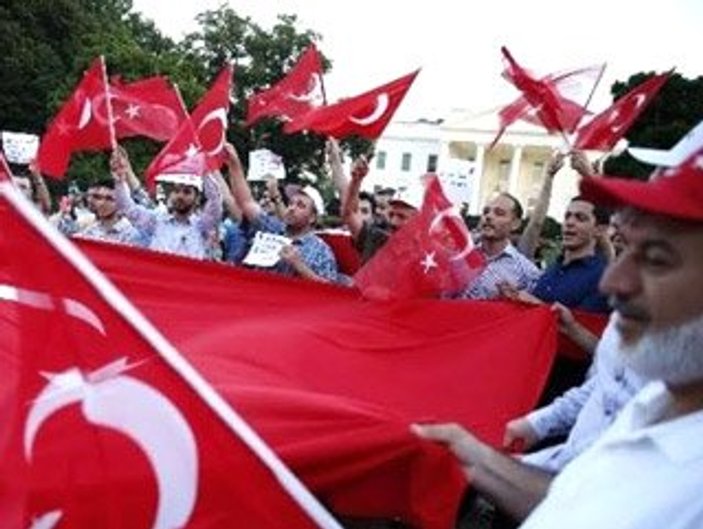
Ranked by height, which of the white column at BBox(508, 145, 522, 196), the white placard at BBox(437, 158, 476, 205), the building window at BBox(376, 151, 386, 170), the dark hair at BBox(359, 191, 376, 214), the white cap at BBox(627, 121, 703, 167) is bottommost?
the building window at BBox(376, 151, 386, 170)

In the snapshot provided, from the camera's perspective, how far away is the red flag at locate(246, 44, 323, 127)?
33.7ft

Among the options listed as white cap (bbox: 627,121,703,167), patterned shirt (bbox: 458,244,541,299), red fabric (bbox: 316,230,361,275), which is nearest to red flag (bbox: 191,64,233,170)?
red fabric (bbox: 316,230,361,275)

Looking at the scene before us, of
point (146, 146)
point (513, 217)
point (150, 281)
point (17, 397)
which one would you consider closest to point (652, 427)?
point (17, 397)

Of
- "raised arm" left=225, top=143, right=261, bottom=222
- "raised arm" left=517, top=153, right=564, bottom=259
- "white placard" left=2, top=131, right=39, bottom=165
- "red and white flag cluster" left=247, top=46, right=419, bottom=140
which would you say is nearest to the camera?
"raised arm" left=517, top=153, right=564, bottom=259

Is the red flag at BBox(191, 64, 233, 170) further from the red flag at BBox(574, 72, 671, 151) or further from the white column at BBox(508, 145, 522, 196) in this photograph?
the white column at BBox(508, 145, 522, 196)

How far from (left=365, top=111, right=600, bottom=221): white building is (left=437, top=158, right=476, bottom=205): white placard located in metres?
61.9

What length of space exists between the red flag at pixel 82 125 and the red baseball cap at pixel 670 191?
8610 mm

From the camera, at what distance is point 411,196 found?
761 centimetres

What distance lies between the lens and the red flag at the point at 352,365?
3.68m

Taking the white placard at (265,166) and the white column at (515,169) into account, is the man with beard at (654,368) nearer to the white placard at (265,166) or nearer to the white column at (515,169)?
the white placard at (265,166)

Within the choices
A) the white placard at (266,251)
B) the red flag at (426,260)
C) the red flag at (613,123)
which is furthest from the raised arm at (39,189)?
the red flag at (426,260)

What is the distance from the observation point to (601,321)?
17.6 ft

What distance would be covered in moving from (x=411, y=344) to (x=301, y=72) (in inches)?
220

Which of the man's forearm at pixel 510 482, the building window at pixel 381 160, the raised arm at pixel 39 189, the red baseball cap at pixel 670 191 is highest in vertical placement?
the red baseball cap at pixel 670 191
